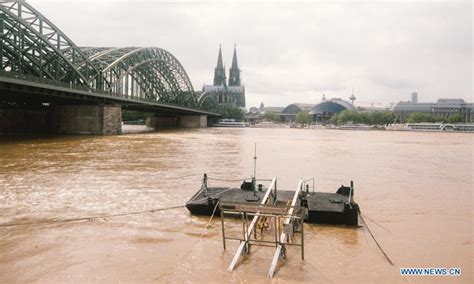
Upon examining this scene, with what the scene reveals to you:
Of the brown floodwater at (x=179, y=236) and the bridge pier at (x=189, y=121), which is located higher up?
the bridge pier at (x=189, y=121)

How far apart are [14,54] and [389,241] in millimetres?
62485

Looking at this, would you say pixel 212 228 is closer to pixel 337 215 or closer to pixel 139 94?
pixel 337 215

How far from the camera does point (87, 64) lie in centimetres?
8025

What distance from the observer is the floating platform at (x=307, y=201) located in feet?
50.6

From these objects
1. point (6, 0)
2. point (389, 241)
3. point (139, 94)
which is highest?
point (6, 0)

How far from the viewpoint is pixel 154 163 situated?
35312 millimetres

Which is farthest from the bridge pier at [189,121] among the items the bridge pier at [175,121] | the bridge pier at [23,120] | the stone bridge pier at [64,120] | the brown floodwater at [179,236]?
the brown floodwater at [179,236]

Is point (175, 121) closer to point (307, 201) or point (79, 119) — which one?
point (79, 119)

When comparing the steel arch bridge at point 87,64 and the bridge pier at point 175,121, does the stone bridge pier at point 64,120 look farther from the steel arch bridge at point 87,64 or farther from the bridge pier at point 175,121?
the bridge pier at point 175,121

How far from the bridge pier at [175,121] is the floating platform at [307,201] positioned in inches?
5708

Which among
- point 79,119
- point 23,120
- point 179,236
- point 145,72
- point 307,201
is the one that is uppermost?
point 145,72

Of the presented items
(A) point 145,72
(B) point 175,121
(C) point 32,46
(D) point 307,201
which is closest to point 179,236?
(D) point 307,201

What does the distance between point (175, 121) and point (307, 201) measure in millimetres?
153548

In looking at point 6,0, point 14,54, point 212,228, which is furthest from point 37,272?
point 14,54
